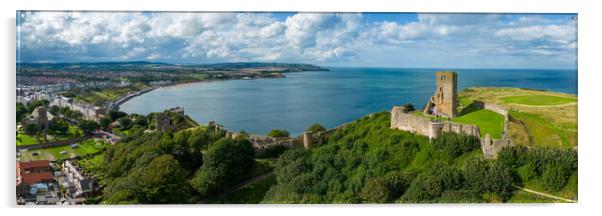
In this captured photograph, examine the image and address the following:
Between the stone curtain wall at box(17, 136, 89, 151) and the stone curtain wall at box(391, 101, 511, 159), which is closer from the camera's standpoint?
the stone curtain wall at box(391, 101, 511, 159)

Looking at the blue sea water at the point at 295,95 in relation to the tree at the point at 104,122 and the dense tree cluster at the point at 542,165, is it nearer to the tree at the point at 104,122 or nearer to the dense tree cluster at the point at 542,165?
the tree at the point at 104,122

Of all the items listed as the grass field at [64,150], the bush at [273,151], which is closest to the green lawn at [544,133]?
the bush at [273,151]

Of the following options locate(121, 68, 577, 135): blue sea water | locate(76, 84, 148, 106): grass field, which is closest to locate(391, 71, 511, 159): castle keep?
locate(121, 68, 577, 135): blue sea water

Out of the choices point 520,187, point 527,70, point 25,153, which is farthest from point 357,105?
point 25,153

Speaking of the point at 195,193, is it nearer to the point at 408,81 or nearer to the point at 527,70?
the point at 408,81

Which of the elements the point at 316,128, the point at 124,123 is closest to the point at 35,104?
the point at 124,123

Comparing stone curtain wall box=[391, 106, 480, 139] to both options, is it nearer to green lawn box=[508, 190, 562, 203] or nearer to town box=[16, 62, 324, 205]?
green lawn box=[508, 190, 562, 203]
